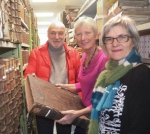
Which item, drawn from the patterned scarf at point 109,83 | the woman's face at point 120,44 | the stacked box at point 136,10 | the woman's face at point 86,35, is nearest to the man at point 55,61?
the woman's face at point 86,35

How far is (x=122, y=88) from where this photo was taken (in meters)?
1.14

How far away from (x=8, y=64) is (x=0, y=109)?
49 centimetres

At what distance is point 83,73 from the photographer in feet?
5.90

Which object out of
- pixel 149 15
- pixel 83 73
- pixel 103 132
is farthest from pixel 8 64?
pixel 149 15

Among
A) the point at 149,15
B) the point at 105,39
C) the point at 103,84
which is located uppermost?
the point at 149,15

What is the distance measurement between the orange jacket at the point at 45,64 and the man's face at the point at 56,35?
95mm

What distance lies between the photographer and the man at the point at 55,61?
2395 mm

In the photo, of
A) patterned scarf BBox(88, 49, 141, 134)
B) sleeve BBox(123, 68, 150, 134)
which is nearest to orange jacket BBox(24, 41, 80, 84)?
patterned scarf BBox(88, 49, 141, 134)

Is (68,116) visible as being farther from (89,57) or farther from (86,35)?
(86,35)

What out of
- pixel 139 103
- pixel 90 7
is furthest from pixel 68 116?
pixel 90 7

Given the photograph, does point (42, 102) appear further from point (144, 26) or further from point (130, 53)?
point (144, 26)

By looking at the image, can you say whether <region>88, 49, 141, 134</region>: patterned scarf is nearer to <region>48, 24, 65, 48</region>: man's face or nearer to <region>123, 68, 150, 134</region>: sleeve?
<region>123, 68, 150, 134</region>: sleeve

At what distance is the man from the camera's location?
94.3 inches

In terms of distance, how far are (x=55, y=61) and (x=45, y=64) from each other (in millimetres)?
119
